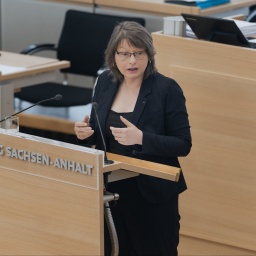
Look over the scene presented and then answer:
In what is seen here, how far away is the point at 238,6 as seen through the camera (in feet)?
23.1

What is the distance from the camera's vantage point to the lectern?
3.60 m

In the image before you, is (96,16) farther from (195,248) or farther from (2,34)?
(195,248)

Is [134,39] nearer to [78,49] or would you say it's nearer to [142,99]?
[142,99]

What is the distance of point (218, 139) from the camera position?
4594mm

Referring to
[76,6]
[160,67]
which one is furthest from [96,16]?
[160,67]

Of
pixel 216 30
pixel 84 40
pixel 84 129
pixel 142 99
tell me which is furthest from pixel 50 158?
pixel 84 40

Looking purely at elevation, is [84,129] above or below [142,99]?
below

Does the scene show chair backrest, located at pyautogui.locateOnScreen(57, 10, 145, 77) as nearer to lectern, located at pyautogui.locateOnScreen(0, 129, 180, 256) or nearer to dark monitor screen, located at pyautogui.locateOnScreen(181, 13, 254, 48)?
dark monitor screen, located at pyautogui.locateOnScreen(181, 13, 254, 48)

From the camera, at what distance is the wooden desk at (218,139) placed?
4.49m

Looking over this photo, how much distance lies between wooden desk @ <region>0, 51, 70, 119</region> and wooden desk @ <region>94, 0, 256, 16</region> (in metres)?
0.84

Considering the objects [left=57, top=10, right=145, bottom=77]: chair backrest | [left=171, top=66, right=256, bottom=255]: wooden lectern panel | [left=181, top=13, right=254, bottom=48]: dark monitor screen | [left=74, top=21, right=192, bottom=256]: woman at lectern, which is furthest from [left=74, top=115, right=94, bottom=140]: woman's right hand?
[left=57, top=10, right=145, bottom=77]: chair backrest

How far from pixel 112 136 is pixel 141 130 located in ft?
0.52

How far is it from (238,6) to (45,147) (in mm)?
3728

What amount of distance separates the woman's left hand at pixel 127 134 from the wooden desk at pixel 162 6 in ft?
9.35
